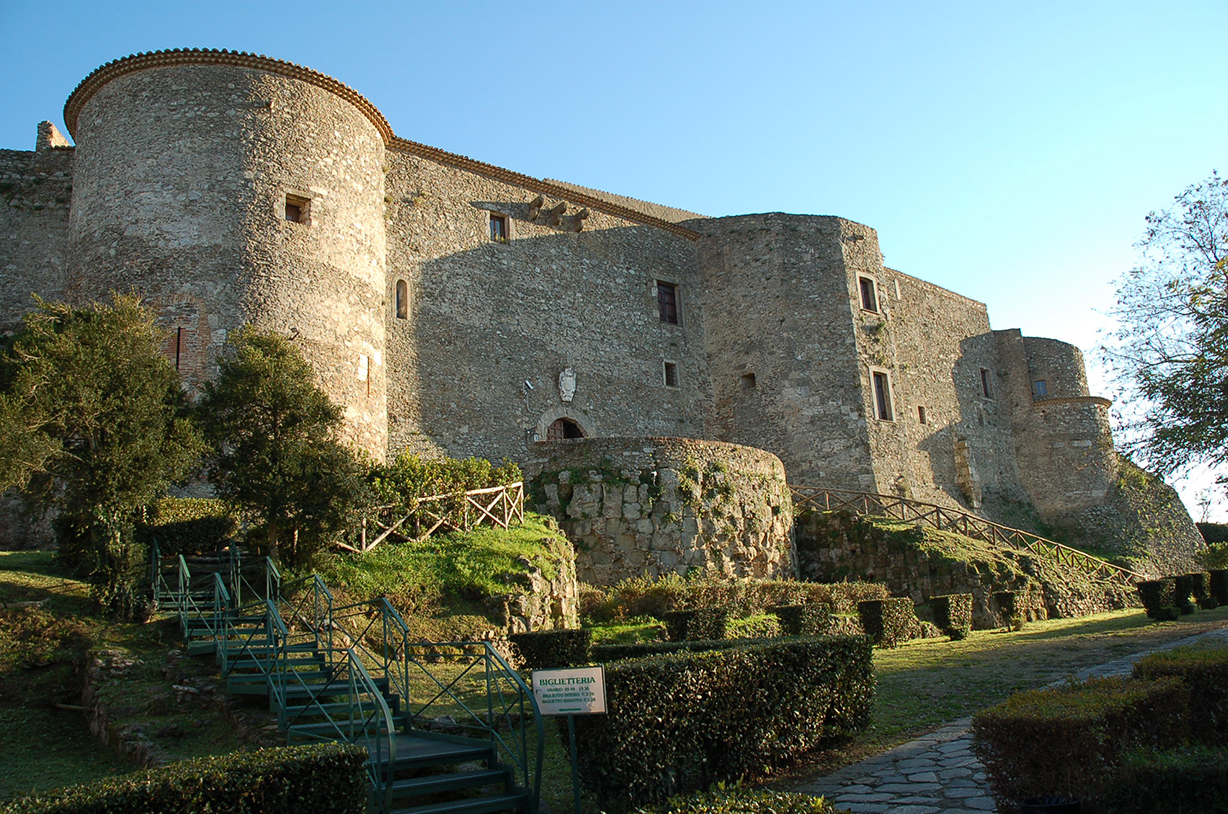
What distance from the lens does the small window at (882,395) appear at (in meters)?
28.9

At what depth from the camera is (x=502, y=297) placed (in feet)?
81.8

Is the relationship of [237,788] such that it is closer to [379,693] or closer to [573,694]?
[379,693]

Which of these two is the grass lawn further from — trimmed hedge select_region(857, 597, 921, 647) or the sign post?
the sign post

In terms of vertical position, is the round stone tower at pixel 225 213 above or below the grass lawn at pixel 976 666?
above

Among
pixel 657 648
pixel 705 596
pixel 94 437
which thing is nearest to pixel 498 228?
pixel 705 596

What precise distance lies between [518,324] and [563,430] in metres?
3.28

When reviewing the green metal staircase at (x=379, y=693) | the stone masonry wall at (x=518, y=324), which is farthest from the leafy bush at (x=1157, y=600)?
the green metal staircase at (x=379, y=693)

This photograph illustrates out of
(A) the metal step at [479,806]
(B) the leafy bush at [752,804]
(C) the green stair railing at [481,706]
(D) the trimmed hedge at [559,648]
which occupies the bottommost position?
(A) the metal step at [479,806]

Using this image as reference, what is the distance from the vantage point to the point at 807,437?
92.1 ft

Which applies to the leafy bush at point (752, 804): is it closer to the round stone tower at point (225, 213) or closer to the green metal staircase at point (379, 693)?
the green metal staircase at point (379, 693)

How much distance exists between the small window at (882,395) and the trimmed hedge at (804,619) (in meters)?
15.7

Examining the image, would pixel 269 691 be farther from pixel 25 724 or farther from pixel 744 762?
pixel 744 762

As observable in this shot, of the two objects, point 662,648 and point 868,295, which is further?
point 868,295

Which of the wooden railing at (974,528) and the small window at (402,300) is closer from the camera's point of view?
the small window at (402,300)
